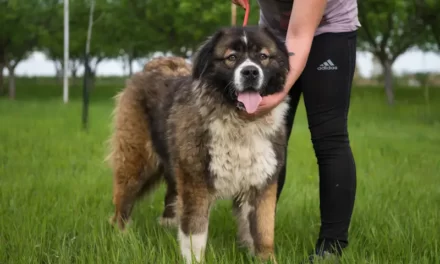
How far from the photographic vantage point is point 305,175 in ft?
24.3

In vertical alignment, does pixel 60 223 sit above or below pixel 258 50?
below

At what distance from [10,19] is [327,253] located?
34.5m

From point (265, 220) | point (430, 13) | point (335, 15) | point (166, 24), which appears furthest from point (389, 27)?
point (265, 220)

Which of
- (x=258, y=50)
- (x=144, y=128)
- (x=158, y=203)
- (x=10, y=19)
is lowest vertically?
(x=158, y=203)

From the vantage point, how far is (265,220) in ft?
12.9

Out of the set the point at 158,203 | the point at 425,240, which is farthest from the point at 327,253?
the point at 158,203

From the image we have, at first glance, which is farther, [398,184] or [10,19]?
Answer: [10,19]

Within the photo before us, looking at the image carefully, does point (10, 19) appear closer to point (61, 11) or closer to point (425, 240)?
point (61, 11)

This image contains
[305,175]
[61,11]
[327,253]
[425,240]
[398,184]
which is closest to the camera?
[327,253]

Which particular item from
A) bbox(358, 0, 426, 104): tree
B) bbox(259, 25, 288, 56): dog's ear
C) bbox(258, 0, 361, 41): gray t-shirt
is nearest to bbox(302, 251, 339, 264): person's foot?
bbox(259, 25, 288, 56): dog's ear

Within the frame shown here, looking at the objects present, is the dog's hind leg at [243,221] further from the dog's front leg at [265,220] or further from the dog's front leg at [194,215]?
the dog's front leg at [194,215]

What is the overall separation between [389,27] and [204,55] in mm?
24255

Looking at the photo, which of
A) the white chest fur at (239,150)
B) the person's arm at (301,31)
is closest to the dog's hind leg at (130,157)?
the white chest fur at (239,150)

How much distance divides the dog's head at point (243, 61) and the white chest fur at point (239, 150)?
0.61 feet
